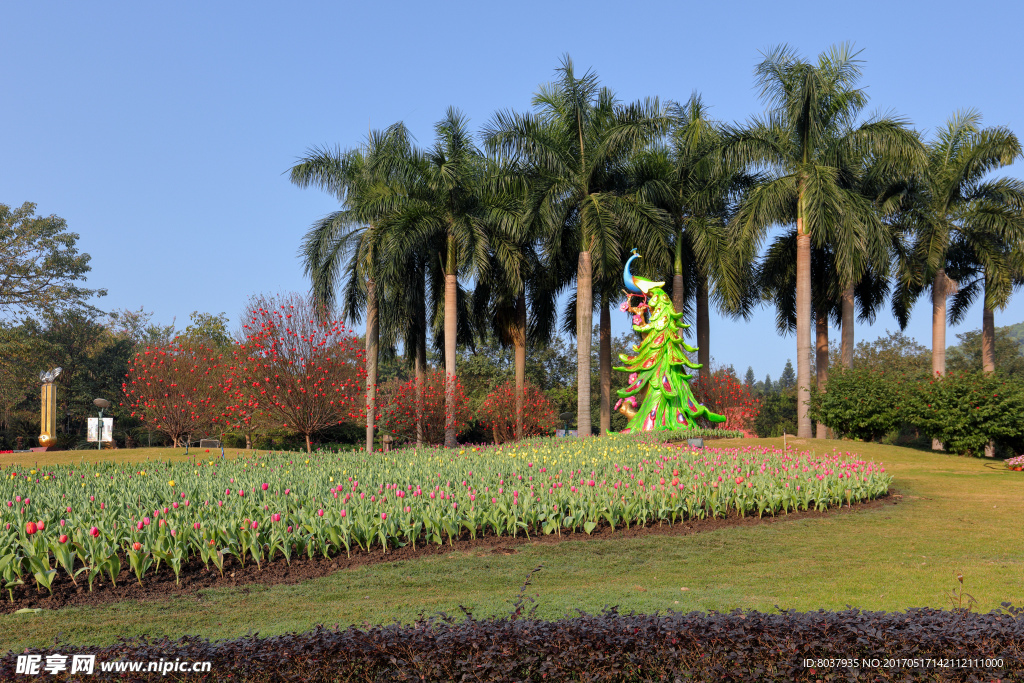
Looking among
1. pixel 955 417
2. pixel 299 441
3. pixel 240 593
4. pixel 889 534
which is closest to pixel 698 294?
pixel 955 417

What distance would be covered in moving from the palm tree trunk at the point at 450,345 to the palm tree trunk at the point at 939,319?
51.9ft

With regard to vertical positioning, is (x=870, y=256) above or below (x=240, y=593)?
above

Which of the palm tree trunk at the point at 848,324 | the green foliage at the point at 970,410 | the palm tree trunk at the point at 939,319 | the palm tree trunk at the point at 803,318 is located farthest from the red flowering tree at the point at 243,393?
the palm tree trunk at the point at 939,319

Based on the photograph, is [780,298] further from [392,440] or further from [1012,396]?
[392,440]

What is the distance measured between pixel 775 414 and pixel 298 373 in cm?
4322

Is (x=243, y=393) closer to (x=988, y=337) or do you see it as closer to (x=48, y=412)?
(x=48, y=412)

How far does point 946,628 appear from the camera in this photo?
3885 millimetres

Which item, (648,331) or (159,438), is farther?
(159,438)

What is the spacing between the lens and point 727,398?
26.6 metres

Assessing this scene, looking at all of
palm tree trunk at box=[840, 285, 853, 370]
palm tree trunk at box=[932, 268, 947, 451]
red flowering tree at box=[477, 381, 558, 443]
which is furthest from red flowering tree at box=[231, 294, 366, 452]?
palm tree trunk at box=[932, 268, 947, 451]

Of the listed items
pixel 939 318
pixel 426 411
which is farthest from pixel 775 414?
pixel 426 411

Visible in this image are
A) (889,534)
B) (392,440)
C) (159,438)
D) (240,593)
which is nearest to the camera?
(240,593)

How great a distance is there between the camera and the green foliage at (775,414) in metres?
47.0

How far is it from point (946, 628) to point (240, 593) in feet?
16.7
